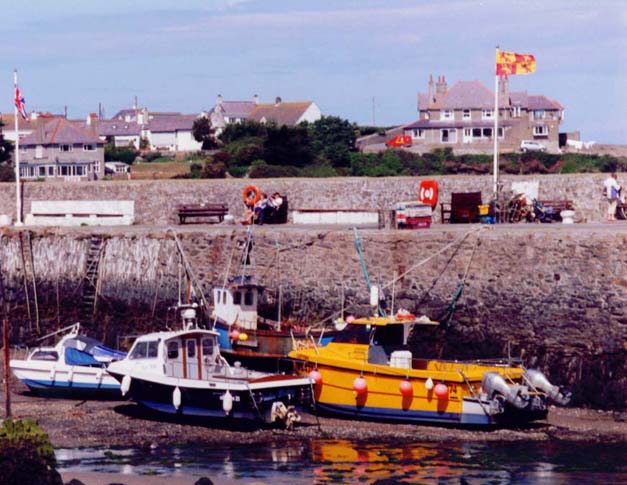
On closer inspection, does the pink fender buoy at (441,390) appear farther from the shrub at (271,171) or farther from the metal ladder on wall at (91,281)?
the shrub at (271,171)

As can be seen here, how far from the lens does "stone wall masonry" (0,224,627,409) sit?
21.1 metres

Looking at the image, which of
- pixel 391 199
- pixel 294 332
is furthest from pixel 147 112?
pixel 294 332

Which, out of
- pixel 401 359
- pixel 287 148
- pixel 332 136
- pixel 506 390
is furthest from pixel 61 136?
pixel 506 390

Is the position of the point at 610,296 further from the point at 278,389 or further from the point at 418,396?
the point at 278,389

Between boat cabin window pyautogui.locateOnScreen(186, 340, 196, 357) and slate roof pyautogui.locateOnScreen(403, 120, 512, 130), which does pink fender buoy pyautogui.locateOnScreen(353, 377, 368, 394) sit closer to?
boat cabin window pyautogui.locateOnScreen(186, 340, 196, 357)

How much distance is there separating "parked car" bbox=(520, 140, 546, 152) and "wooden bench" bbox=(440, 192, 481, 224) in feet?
83.2

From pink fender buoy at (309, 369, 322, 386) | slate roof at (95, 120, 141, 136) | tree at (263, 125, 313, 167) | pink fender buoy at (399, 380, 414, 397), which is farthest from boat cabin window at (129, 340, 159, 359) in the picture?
slate roof at (95, 120, 141, 136)

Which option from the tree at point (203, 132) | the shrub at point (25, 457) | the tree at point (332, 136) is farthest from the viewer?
the tree at point (203, 132)

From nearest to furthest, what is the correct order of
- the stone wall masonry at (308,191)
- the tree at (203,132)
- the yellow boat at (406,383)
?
the yellow boat at (406,383) < the stone wall masonry at (308,191) < the tree at (203,132)

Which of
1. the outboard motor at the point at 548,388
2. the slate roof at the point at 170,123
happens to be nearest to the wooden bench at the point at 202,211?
the outboard motor at the point at 548,388

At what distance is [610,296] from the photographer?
2098cm

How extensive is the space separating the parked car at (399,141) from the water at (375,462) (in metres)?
37.8

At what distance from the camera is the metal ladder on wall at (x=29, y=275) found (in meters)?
27.3

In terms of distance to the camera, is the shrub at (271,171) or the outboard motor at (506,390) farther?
the shrub at (271,171)
